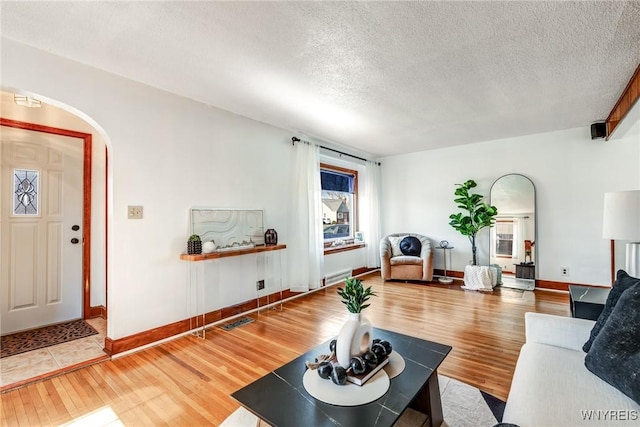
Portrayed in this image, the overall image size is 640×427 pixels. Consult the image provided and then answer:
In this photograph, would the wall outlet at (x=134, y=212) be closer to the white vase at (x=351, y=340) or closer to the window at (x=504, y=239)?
the white vase at (x=351, y=340)

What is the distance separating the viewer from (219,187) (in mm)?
3316

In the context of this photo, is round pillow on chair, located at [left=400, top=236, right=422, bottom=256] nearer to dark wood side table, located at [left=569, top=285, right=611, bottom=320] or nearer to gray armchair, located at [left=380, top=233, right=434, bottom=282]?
gray armchair, located at [left=380, top=233, right=434, bottom=282]

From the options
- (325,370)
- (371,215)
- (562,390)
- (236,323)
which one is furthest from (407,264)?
(325,370)

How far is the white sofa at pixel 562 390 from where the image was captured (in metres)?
1.07

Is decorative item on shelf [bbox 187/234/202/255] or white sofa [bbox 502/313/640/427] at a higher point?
decorative item on shelf [bbox 187/234/202/255]

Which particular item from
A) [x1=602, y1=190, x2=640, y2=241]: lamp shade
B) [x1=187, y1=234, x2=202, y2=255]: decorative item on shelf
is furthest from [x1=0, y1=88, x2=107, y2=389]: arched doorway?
[x1=602, y1=190, x2=640, y2=241]: lamp shade

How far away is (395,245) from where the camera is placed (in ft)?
17.7

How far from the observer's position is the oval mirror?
4493mm

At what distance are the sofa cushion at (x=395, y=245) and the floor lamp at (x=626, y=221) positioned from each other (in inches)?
124

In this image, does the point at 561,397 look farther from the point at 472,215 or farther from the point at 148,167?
the point at 472,215

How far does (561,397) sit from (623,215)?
1.81 meters

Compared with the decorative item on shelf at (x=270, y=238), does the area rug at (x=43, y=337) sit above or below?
below

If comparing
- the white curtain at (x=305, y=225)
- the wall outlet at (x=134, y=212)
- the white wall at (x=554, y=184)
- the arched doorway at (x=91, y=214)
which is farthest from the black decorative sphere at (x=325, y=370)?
the white wall at (x=554, y=184)

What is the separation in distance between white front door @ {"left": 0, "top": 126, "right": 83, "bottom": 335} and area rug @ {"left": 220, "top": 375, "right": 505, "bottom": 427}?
107 inches
